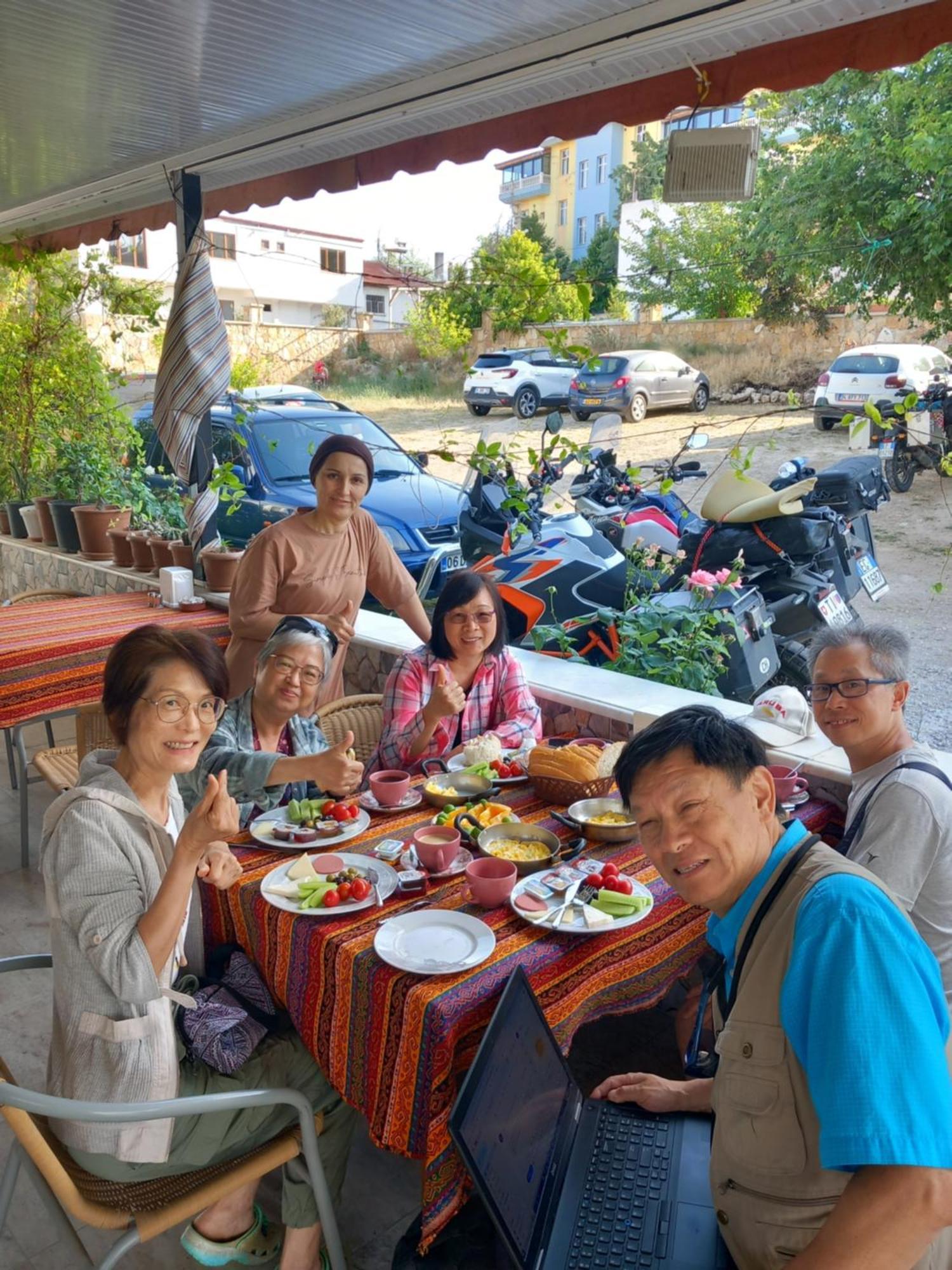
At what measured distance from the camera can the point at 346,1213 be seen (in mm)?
2041

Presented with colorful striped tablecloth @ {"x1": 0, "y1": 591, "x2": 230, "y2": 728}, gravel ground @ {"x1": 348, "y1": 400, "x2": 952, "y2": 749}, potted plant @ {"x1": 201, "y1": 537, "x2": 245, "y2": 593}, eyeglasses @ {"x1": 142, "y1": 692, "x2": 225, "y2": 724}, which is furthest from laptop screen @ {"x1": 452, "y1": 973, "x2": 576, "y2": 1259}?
potted plant @ {"x1": 201, "y1": 537, "x2": 245, "y2": 593}

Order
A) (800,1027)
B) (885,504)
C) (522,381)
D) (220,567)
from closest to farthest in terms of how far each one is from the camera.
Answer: (800,1027) → (220,567) → (885,504) → (522,381)

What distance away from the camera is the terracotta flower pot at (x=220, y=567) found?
15.0ft

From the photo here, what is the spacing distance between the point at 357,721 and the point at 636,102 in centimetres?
211

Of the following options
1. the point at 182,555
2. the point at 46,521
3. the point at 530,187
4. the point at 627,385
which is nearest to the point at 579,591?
the point at 182,555

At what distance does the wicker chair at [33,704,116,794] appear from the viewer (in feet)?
9.23

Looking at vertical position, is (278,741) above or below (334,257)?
below

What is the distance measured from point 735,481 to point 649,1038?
86.6 inches

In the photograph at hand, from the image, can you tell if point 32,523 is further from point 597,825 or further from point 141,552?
point 597,825

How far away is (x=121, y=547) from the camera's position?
17.6 feet

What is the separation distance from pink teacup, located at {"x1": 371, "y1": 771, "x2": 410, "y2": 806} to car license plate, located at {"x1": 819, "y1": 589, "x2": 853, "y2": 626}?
2122 mm

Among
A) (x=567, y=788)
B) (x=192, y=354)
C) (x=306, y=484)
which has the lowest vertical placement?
(x=567, y=788)

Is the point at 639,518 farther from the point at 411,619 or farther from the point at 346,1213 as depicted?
the point at 346,1213

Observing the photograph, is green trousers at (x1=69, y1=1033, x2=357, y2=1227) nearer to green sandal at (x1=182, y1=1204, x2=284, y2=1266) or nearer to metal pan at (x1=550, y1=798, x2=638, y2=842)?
green sandal at (x1=182, y1=1204, x2=284, y2=1266)
